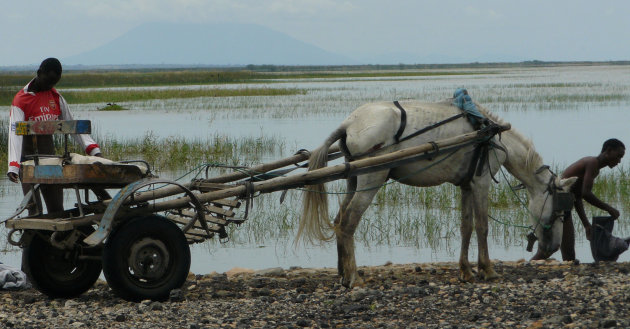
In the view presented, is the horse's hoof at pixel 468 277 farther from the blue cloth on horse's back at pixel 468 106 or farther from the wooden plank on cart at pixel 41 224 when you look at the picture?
the wooden plank on cart at pixel 41 224

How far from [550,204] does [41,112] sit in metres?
4.88

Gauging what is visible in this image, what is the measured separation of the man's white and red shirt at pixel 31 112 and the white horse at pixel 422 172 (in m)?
2.16

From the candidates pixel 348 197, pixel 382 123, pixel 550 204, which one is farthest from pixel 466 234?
pixel 382 123

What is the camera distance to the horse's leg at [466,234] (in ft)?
25.6

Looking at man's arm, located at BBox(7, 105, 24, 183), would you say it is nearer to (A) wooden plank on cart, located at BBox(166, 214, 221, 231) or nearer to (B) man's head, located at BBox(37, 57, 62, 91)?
(B) man's head, located at BBox(37, 57, 62, 91)

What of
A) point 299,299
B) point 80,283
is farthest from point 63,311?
point 299,299

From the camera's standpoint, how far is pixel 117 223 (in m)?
6.45

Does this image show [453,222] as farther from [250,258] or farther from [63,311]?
[63,311]

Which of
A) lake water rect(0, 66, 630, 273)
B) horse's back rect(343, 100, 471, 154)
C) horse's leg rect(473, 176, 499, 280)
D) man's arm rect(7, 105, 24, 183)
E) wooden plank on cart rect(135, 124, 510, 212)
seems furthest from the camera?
lake water rect(0, 66, 630, 273)

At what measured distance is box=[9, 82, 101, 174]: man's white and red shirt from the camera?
7125 millimetres

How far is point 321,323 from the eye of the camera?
5.88 metres

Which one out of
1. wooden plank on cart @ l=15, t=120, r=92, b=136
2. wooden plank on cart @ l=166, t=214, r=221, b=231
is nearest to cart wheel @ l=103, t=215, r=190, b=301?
wooden plank on cart @ l=166, t=214, r=221, b=231

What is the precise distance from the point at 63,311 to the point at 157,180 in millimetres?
1243

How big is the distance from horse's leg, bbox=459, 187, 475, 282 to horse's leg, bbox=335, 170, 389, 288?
1.02 meters
